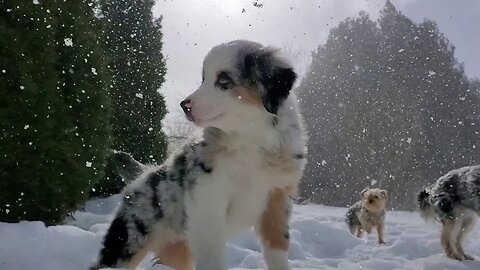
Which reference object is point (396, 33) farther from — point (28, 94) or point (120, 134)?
point (28, 94)

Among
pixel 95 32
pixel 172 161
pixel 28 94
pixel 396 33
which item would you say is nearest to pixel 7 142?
pixel 28 94

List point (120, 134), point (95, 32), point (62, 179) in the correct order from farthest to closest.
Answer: point (120, 134) < point (95, 32) < point (62, 179)

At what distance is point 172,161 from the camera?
397 centimetres

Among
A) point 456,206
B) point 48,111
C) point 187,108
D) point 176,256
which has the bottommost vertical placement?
point 176,256

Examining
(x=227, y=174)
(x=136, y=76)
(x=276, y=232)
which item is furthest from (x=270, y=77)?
(x=136, y=76)

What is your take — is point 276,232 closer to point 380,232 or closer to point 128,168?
point 128,168

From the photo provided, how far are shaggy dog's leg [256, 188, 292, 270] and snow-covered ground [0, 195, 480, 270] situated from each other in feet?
2.58

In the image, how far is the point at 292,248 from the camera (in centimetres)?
773

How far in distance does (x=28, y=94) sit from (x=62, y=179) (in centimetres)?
132

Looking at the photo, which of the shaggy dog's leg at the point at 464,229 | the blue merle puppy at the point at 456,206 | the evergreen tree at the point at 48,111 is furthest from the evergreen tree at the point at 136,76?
the shaggy dog's leg at the point at 464,229

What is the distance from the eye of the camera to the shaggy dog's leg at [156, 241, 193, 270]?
13.4ft

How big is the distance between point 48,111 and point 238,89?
459cm

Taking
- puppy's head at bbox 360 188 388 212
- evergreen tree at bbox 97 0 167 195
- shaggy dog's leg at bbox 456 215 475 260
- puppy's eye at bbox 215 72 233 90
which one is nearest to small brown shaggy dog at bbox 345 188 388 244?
puppy's head at bbox 360 188 388 212

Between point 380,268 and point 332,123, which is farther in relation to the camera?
point 332,123
